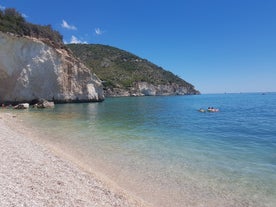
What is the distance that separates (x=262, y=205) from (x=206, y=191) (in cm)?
159

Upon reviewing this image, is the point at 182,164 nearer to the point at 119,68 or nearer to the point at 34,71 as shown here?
the point at 34,71

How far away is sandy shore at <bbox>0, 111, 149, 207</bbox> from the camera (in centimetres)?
641

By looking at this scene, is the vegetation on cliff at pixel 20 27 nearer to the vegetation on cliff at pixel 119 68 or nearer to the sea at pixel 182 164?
the sea at pixel 182 164

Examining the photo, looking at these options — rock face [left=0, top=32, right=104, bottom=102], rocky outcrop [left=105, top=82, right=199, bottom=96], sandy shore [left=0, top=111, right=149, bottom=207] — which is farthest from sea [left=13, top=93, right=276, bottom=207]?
rocky outcrop [left=105, top=82, right=199, bottom=96]

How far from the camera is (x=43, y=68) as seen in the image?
48.8 metres

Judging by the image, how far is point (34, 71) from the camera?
47.6 metres

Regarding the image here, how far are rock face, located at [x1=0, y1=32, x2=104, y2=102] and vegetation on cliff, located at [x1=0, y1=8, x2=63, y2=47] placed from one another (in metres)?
2.39

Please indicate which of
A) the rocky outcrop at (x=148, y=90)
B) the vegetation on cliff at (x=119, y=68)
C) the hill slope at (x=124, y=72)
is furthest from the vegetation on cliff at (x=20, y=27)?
the rocky outcrop at (x=148, y=90)

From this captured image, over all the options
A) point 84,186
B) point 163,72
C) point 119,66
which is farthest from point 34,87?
point 163,72

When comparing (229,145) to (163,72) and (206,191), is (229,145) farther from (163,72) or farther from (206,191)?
(163,72)

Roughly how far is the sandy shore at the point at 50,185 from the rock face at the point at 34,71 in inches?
1485

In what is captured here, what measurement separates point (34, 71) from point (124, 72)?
3228 inches

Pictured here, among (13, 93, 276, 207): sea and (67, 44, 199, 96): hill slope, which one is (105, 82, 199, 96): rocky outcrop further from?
(13, 93, 276, 207): sea

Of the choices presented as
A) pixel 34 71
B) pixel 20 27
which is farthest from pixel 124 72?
pixel 34 71
